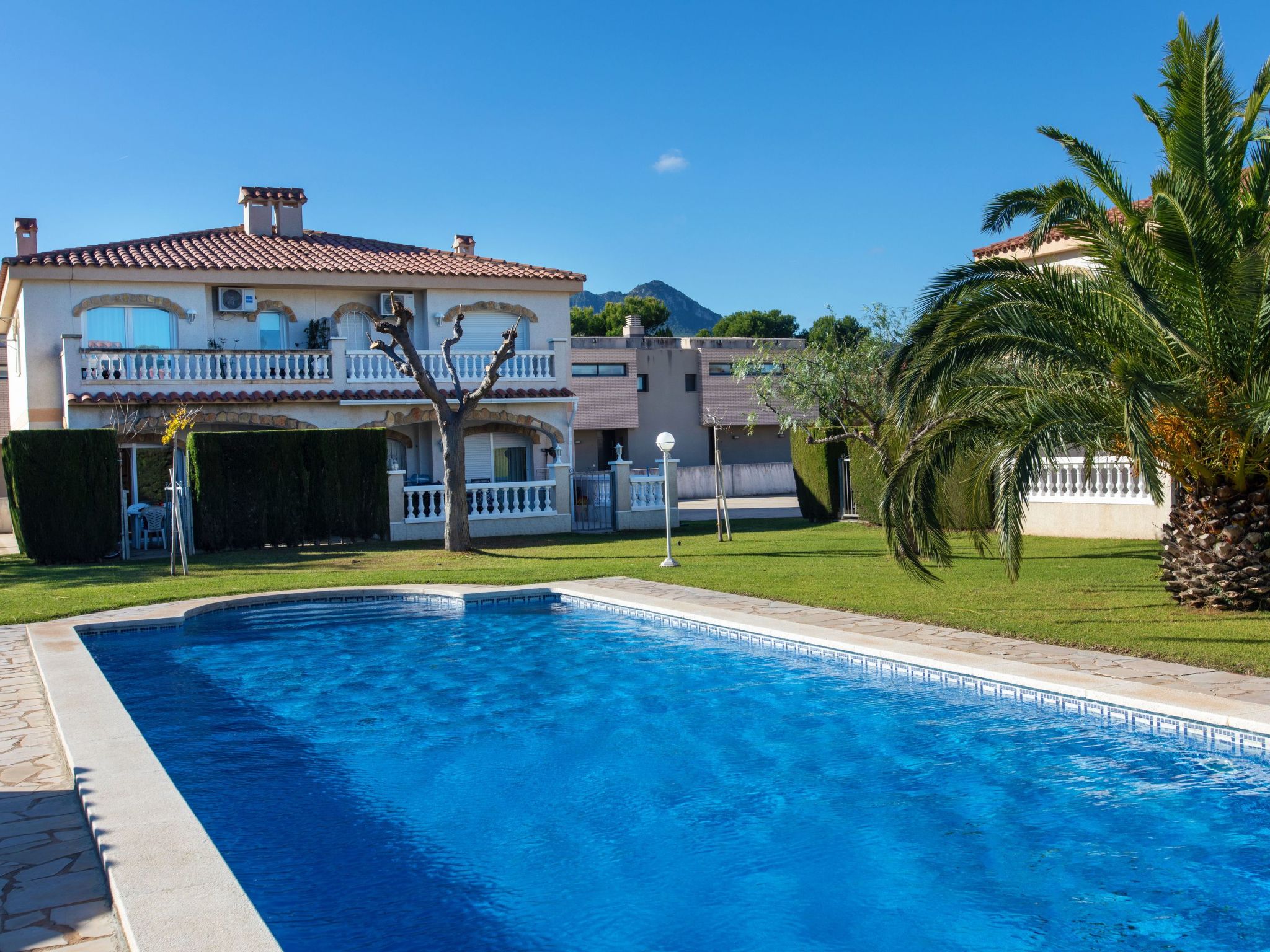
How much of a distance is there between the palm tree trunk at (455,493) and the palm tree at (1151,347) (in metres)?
11.8

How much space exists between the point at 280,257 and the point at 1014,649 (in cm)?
2544

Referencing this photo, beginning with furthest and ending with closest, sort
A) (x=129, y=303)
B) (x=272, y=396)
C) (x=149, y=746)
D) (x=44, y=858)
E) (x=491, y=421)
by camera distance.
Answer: (x=491, y=421) < (x=129, y=303) < (x=272, y=396) < (x=149, y=746) < (x=44, y=858)

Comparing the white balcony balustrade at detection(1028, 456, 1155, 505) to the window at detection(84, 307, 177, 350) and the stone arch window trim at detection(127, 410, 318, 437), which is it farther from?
the window at detection(84, 307, 177, 350)

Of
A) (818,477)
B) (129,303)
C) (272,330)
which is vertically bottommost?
(818,477)

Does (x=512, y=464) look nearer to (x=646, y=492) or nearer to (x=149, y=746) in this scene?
(x=646, y=492)

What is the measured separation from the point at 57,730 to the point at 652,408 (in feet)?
152

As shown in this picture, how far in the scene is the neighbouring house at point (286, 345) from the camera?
26609 millimetres

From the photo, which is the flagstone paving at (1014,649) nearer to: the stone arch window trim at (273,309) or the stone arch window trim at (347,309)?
the stone arch window trim at (347,309)

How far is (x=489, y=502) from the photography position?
26484mm

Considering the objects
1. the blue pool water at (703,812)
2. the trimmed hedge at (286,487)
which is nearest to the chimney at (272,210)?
the trimmed hedge at (286,487)

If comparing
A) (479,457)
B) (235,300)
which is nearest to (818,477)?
(479,457)

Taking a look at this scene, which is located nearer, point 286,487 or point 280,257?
point 286,487

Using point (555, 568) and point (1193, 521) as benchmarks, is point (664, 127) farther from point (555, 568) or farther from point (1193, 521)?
point (1193, 521)

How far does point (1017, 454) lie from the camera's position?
10578 mm
